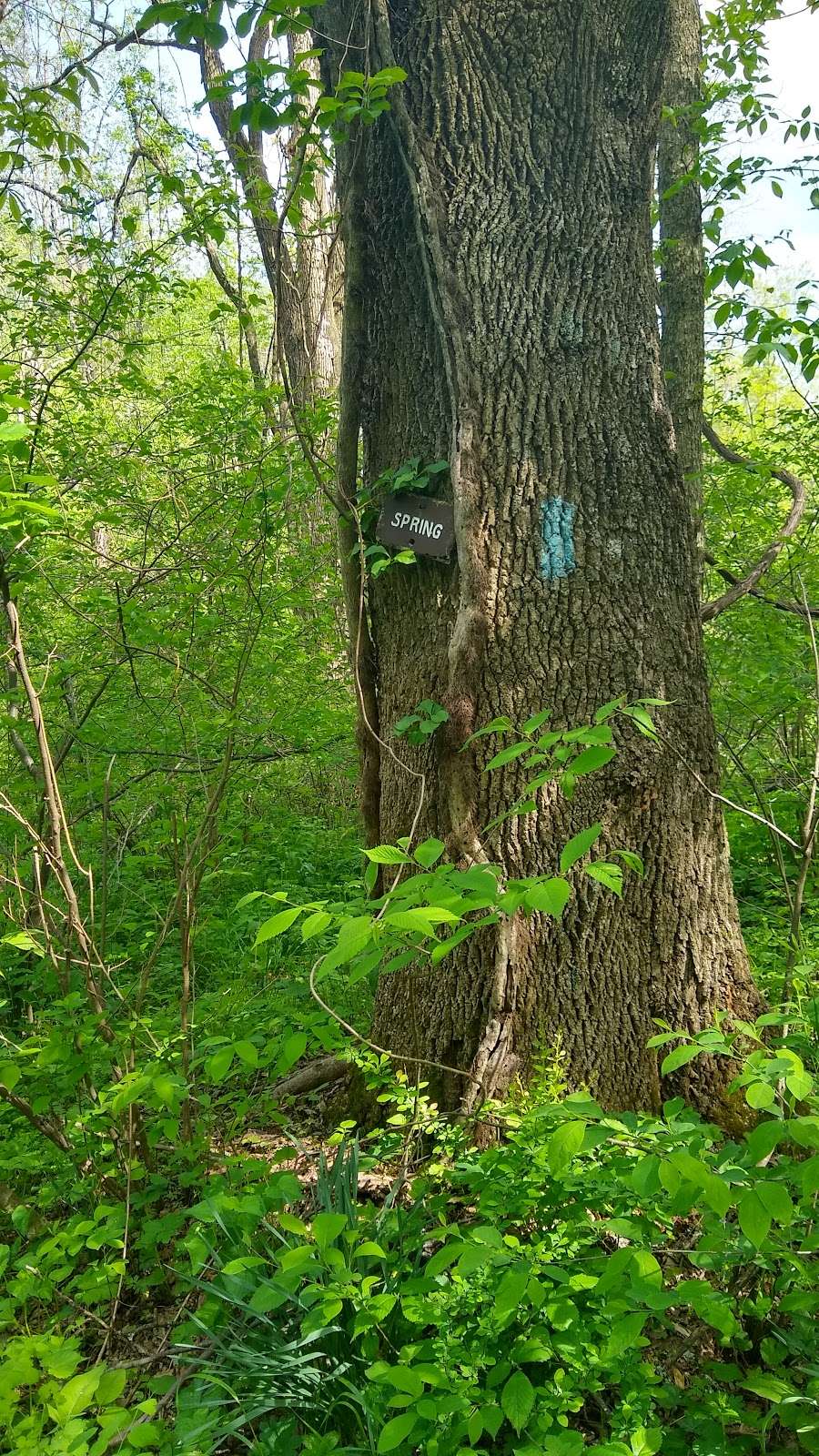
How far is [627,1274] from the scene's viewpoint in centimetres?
160

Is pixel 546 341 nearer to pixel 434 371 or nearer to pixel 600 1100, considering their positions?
pixel 434 371

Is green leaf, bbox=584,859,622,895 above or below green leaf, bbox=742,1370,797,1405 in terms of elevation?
above

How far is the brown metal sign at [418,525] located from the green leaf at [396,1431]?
77.2 inches

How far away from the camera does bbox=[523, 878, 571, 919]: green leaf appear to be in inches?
49.9

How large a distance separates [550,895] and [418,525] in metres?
1.51

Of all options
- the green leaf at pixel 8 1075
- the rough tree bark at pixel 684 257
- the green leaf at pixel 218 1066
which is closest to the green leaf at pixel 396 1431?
the green leaf at pixel 218 1066

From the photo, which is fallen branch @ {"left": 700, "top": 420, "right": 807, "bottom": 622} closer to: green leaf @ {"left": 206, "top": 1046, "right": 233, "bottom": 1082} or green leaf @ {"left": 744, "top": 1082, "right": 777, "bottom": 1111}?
green leaf @ {"left": 744, "top": 1082, "right": 777, "bottom": 1111}

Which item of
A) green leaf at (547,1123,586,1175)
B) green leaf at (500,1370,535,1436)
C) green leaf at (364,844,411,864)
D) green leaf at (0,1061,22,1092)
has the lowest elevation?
green leaf at (500,1370,535,1436)

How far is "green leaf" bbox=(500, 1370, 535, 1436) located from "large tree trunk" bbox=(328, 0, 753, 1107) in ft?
2.74

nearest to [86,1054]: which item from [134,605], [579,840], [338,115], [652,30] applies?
[579,840]

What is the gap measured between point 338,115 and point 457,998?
2.52 metres

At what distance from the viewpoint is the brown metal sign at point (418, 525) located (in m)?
2.50

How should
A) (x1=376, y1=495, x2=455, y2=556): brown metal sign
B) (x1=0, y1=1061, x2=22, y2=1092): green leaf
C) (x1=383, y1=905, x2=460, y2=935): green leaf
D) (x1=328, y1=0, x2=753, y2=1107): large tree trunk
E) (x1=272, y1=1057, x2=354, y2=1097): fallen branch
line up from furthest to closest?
(x1=272, y1=1057, x2=354, y2=1097): fallen branch
(x1=376, y1=495, x2=455, y2=556): brown metal sign
(x1=328, y1=0, x2=753, y2=1107): large tree trunk
(x1=0, y1=1061, x2=22, y2=1092): green leaf
(x1=383, y1=905, x2=460, y2=935): green leaf

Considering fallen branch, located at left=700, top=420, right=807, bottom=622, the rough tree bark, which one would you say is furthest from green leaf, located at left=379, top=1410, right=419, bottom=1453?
the rough tree bark
